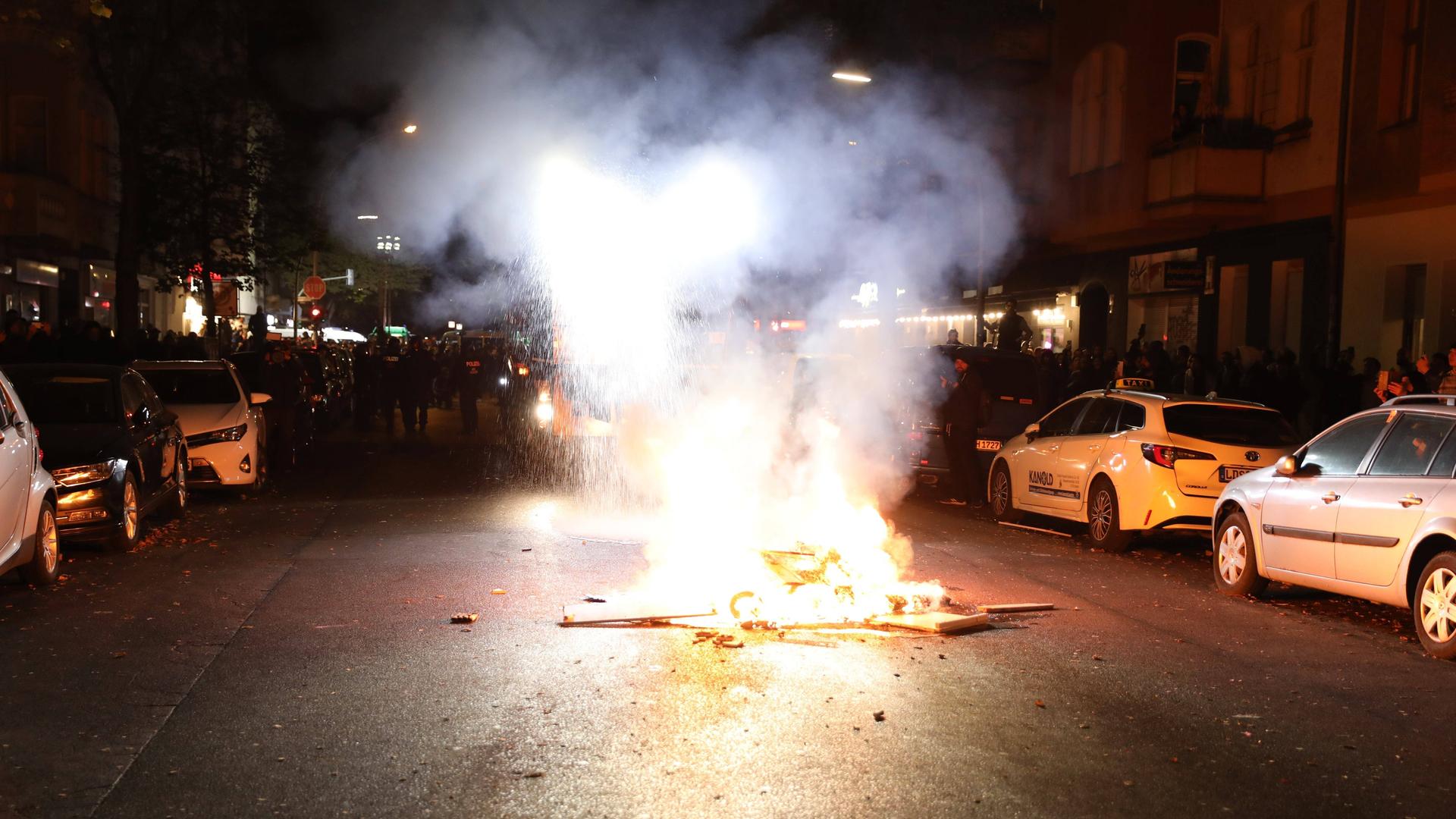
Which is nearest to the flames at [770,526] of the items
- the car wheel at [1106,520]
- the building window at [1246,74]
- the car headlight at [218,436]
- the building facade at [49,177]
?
the car wheel at [1106,520]

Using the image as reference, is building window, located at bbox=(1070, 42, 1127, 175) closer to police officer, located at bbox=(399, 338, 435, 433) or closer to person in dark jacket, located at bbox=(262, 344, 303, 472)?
police officer, located at bbox=(399, 338, 435, 433)

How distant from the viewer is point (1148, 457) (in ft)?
38.3

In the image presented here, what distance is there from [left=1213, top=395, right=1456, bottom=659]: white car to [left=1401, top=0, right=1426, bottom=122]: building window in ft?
38.2

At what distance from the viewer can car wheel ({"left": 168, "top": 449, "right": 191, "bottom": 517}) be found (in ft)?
40.9

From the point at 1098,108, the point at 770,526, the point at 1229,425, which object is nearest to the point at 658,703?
the point at 770,526

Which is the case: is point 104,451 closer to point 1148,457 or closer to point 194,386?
point 194,386

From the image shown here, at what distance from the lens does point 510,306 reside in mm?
42969

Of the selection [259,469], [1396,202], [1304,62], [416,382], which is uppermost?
[1304,62]

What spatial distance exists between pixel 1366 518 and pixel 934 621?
118 inches

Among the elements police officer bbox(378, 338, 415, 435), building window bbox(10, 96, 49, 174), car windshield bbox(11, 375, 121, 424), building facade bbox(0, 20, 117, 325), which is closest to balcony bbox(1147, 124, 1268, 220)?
police officer bbox(378, 338, 415, 435)

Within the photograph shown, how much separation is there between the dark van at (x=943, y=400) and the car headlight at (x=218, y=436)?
778cm

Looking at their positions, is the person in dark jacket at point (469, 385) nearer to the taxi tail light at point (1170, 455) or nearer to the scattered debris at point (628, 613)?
the taxi tail light at point (1170, 455)

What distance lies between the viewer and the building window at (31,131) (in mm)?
27469

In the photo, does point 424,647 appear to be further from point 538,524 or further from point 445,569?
point 538,524
